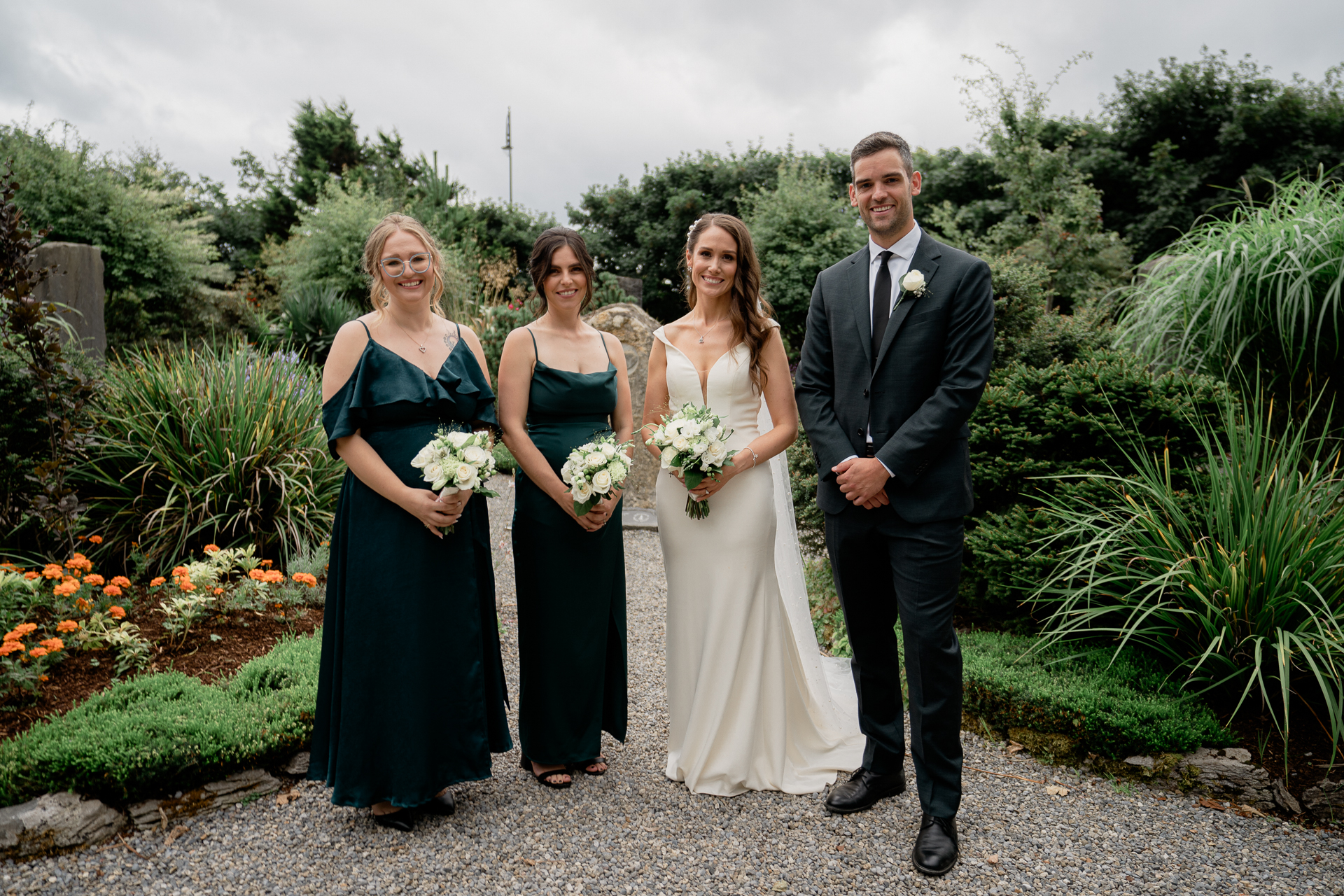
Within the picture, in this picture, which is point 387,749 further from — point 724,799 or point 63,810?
point 724,799

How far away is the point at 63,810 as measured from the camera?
2.79 m

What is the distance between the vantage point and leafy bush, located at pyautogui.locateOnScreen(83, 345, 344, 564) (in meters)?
5.21

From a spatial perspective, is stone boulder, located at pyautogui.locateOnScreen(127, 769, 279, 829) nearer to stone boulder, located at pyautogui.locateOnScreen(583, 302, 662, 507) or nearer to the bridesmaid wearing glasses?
the bridesmaid wearing glasses

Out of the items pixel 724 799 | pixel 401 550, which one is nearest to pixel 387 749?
pixel 401 550

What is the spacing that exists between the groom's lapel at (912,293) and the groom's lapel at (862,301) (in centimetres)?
5

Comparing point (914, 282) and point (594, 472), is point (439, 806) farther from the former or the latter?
point (914, 282)

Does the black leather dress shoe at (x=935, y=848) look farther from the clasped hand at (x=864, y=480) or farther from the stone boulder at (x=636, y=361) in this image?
the stone boulder at (x=636, y=361)

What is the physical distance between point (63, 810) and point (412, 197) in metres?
18.8

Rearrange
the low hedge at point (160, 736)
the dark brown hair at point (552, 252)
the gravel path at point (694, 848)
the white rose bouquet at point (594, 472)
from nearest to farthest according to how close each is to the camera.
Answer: the gravel path at point (694, 848)
the low hedge at point (160, 736)
the white rose bouquet at point (594, 472)
the dark brown hair at point (552, 252)

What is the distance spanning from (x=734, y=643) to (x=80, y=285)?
7669 millimetres

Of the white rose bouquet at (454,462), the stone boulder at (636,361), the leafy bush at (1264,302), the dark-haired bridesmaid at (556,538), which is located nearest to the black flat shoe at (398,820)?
the dark-haired bridesmaid at (556,538)

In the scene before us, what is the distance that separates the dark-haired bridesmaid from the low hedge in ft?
3.44

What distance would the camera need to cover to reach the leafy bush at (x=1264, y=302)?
482cm

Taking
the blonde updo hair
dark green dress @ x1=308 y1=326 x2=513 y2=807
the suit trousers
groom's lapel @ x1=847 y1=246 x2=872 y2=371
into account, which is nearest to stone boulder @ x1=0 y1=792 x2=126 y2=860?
dark green dress @ x1=308 y1=326 x2=513 y2=807
